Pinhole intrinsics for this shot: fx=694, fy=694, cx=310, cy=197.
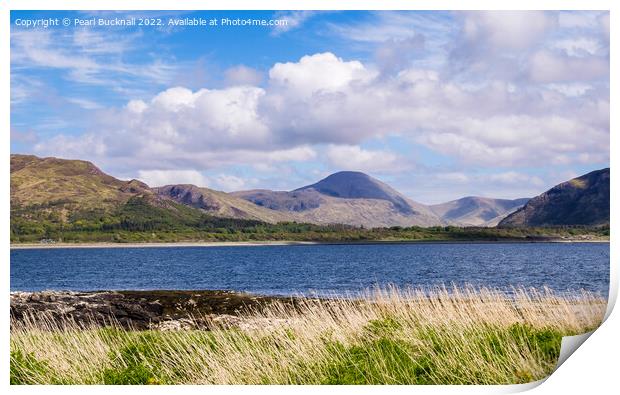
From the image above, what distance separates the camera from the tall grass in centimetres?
1514

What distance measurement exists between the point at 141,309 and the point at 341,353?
2017 cm

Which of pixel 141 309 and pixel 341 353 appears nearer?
pixel 341 353

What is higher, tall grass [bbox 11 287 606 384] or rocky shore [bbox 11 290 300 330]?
tall grass [bbox 11 287 606 384]

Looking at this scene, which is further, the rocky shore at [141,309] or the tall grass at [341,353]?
the rocky shore at [141,309]

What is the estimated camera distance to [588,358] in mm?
16078

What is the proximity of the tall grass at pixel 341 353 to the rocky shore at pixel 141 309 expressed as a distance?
8824mm

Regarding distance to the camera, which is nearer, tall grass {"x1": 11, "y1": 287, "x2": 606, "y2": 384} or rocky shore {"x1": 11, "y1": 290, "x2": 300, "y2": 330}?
tall grass {"x1": 11, "y1": 287, "x2": 606, "y2": 384}

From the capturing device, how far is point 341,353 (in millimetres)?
15898

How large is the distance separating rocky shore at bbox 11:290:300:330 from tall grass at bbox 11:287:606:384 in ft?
29.0

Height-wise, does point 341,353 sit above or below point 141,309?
above

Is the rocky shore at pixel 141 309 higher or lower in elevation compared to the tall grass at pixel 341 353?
lower

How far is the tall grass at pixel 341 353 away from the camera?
49.7 feet
